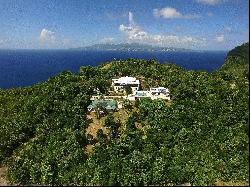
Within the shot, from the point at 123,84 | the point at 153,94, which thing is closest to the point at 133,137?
the point at 153,94

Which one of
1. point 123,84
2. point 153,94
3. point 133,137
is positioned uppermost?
point 123,84

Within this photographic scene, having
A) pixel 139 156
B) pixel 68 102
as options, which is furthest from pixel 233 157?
pixel 68 102

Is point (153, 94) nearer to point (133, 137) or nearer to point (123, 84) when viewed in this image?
point (123, 84)

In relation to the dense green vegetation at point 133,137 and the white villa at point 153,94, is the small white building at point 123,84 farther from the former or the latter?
the white villa at point 153,94

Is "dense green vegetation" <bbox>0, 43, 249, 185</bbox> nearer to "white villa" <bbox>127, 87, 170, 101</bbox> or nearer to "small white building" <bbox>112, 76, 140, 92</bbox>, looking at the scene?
"small white building" <bbox>112, 76, 140, 92</bbox>

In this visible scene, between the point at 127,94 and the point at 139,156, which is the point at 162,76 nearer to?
the point at 127,94

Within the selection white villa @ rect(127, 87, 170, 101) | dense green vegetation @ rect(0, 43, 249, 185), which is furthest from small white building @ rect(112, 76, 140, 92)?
white villa @ rect(127, 87, 170, 101)

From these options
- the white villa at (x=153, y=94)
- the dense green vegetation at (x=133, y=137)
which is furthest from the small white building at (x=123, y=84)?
the white villa at (x=153, y=94)
